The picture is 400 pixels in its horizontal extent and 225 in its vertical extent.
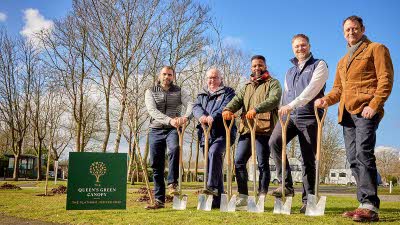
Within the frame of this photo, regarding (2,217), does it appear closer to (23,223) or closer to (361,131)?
(23,223)

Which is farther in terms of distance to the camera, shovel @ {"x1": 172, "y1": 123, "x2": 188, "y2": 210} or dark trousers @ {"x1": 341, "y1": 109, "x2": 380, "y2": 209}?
shovel @ {"x1": 172, "y1": 123, "x2": 188, "y2": 210}

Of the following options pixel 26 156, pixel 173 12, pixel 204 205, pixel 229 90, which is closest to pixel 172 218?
pixel 204 205

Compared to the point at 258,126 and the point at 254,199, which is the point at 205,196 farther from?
the point at 258,126

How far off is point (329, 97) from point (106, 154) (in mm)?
3490

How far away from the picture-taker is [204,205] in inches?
233

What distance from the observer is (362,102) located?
182 inches

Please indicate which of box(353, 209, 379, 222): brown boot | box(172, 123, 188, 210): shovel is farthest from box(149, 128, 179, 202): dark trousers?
box(353, 209, 379, 222): brown boot

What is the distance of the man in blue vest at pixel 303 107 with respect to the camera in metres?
5.28

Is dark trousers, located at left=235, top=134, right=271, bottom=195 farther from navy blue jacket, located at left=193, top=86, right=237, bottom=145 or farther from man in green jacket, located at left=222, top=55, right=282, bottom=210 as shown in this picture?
navy blue jacket, located at left=193, top=86, right=237, bottom=145

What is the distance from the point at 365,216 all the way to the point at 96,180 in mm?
3939

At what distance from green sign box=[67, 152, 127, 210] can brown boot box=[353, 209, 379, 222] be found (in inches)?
141

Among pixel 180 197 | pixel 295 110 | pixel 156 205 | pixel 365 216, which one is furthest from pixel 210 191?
pixel 365 216

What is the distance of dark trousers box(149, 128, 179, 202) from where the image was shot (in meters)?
6.47

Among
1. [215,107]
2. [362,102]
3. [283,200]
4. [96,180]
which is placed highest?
[215,107]
